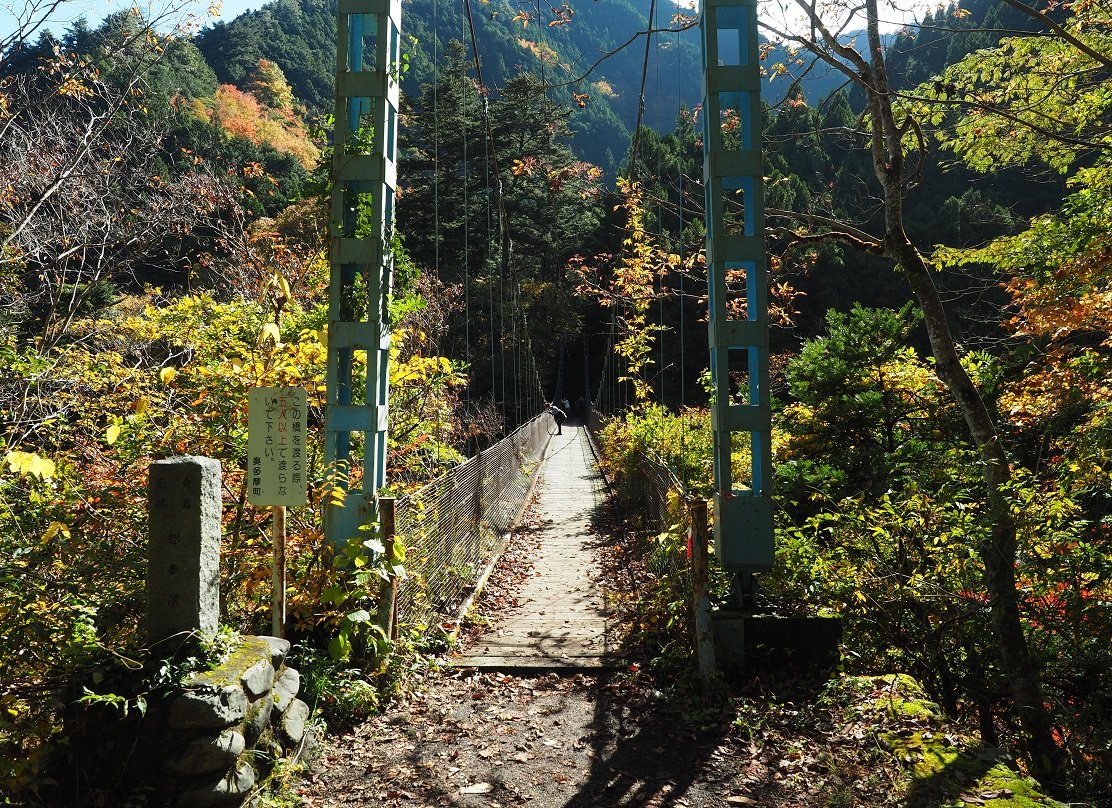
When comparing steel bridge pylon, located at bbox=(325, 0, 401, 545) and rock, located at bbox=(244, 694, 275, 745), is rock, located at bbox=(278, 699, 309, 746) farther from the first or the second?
steel bridge pylon, located at bbox=(325, 0, 401, 545)

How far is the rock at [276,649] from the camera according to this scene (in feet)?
11.7

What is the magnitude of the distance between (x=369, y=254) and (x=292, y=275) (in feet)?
27.8

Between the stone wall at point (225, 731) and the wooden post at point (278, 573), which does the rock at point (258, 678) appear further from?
the wooden post at point (278, 573)

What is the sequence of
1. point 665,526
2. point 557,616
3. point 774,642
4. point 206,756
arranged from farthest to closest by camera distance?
point 665,526, point 557,616, point 774,642, point 206,756

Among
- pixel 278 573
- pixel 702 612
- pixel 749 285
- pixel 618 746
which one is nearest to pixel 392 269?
pixel 278 573

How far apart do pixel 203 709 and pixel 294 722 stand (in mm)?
735

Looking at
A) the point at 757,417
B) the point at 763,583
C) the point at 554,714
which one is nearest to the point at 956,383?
the point at 757,417

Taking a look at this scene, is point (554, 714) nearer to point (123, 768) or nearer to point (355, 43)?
point (123, 768)

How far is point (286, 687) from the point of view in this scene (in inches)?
143

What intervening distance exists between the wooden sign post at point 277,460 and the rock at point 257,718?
0.58 meters

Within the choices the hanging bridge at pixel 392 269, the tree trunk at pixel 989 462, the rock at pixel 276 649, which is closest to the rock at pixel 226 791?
the rock at pixel 276 649

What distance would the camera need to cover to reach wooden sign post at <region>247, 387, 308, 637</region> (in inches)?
152

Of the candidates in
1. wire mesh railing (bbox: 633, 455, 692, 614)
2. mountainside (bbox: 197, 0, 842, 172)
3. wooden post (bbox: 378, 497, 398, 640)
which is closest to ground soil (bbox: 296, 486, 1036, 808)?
wooden post (bbox: 378, 497, 398, 640)

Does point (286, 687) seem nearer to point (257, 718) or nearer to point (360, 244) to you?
point (257, 718)
